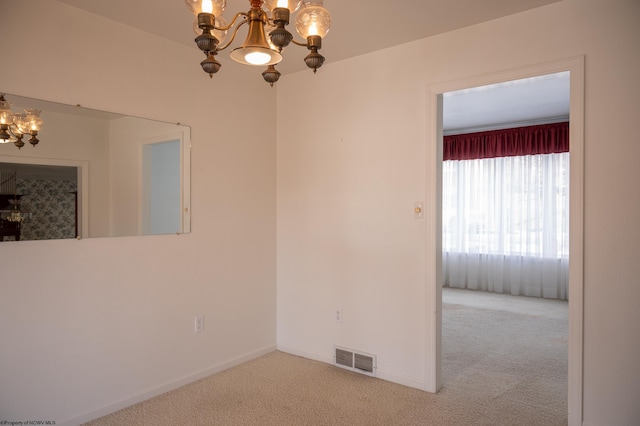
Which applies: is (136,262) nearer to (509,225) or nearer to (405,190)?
(405,190)

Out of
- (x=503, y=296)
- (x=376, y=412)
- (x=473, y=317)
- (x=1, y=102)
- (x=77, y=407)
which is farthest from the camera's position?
(x=503, y=296)

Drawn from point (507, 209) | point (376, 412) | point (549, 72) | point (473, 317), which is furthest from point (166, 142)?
point (507, 209)

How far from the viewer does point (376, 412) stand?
271 cm

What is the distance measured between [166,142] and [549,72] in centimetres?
262

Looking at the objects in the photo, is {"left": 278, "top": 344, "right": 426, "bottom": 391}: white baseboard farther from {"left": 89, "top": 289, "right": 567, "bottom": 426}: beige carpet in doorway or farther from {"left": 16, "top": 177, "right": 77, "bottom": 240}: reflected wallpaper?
{"left": 16, "top": 177, "right": 77, "bottom": 240}: reflected wallpaper

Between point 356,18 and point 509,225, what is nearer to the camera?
point 356,18

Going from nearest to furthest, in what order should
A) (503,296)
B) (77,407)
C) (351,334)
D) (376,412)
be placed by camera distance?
(77,407)
(376,412)
(351,334)
(503,296)

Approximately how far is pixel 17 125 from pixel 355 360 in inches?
112

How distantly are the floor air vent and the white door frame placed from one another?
1.52 ft

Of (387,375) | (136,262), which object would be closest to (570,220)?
(387,375)

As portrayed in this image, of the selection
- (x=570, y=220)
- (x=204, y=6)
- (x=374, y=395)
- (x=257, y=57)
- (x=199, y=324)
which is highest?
(x=204, y=6)

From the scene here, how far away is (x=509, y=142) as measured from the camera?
6496 millimetres

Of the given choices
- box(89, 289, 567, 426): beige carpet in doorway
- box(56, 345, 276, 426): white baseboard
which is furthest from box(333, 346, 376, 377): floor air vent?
box(56, 345, 276, 426): white baseboard

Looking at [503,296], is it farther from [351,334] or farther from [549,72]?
[549,72]
